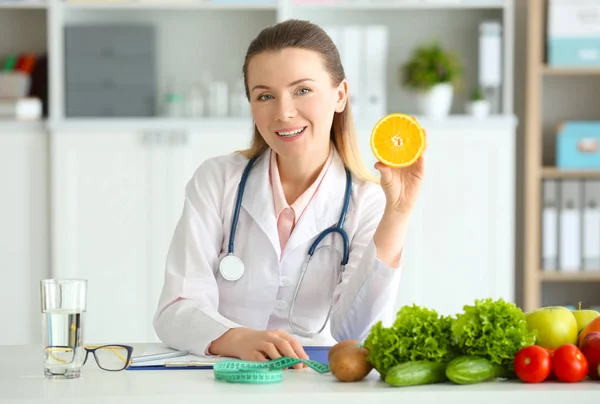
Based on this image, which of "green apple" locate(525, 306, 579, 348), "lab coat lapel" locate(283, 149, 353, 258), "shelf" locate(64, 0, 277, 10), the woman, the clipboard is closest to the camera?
"green apple" locate(525, 306, 579, 348)

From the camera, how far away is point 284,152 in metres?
1.90

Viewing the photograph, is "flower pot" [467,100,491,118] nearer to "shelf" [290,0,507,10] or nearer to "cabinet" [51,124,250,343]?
"shelf" [290,0,507,10]

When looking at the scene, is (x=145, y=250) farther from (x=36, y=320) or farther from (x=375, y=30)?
(x=375, y=30)

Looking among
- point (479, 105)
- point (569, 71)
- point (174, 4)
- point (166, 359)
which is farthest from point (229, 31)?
point (166, 359)

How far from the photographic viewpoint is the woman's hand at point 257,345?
1.46 m

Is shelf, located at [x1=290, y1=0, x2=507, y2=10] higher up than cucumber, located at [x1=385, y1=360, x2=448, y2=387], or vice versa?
shelf, located at [x1=290, y1=0, x2=507, y2=10]

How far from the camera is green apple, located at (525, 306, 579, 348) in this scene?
131 cm

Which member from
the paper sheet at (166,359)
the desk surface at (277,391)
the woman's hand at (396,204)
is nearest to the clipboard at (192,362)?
the paper sheet at (166,359)

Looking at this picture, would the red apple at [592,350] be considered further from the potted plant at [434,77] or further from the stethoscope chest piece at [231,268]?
the potted plant at [434,77]

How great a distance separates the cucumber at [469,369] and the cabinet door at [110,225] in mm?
2507

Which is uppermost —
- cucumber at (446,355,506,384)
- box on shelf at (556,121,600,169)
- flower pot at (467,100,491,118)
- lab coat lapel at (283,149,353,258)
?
flower pot at (467,100,491,118)

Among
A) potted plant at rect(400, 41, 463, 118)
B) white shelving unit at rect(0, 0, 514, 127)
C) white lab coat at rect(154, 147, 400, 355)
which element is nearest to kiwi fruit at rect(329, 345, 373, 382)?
white lab coat at rect(154, 147, 400, 355)

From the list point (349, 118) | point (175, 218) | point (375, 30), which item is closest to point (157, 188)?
point (175, 218)

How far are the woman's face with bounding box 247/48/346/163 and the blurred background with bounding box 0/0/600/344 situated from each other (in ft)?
5.54
